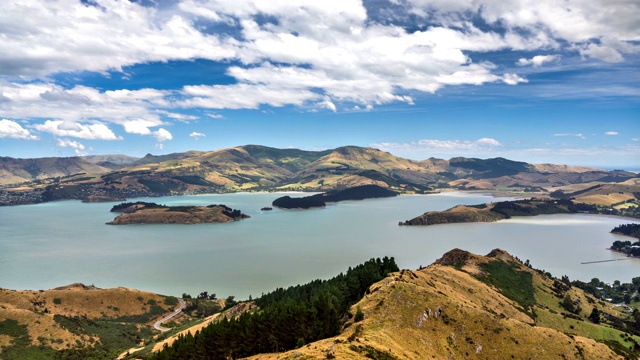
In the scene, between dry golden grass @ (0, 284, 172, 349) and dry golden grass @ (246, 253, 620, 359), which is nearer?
dry golden grass @ (246, 253, 620, 359)

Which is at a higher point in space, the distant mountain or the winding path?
the distant mountain

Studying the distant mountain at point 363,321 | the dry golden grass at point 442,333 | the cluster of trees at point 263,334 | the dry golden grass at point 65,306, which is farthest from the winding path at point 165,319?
the dry golden grass at point 442,333

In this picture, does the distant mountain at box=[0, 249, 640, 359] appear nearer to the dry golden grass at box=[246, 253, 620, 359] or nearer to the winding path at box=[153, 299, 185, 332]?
the dry golden grass at box=[246, 253, 620, 359]

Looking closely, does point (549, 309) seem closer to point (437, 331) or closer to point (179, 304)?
point (437, 331)

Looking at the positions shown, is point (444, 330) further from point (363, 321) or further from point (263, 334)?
point (263, 334)

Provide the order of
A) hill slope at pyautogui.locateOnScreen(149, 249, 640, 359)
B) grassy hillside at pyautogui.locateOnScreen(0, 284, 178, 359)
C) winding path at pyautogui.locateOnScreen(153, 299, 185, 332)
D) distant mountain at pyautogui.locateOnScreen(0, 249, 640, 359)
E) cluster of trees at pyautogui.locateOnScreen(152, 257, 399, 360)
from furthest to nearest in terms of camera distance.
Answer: winding path at pyautogui.locateOnScreen(153, 299, 185, 332)
grassy hillside at pyautogui.locateOnScreen(0, 284, 178, 359)
distant mountain at pyautogui.locateOnScreen(0, 249, 640, 359)
cluster of trees at pyautogui.locateOnScreen(152, 257, 399, 360)
hill slope at pyautogui.locateOnScreen(149, 249, 640, 359)

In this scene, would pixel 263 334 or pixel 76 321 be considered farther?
pixel 76 321

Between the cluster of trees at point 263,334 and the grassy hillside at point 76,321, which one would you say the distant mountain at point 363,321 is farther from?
the grassy hillside at point 76,321

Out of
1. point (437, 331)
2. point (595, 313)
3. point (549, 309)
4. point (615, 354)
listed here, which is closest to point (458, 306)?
point (437, 331)

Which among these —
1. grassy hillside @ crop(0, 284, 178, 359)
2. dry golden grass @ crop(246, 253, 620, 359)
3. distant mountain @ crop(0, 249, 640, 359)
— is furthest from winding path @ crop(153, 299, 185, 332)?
dry golden grass @ crop(246, 253, 620, 359)

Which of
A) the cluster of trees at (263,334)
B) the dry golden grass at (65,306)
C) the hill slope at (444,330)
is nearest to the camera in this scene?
the hill slope at (444,330)

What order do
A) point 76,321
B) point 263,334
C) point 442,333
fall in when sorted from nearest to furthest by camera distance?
point 263,334
point 442,333
point 76,321

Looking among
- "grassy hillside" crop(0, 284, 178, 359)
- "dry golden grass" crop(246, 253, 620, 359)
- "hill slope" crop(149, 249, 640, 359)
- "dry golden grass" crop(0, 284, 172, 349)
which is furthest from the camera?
"dry golden grass" crop(0, 284, 172, 349)

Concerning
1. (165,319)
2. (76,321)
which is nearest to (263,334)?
(76,321)
